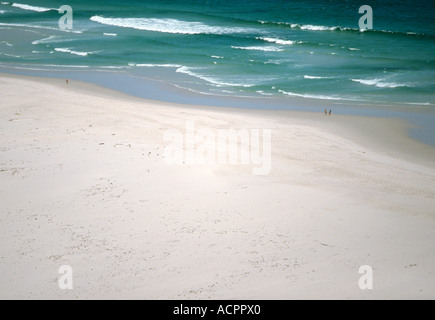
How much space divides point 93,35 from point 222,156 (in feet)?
95.1

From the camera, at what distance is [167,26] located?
43.7 m

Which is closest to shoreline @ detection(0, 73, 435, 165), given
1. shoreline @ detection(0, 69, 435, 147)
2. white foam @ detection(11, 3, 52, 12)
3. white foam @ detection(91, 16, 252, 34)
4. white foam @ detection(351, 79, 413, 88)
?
shoreline @ detection(0, 69, 435, 147)

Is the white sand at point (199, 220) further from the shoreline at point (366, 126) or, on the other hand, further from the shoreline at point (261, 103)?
the shoreline at point (261, 103)

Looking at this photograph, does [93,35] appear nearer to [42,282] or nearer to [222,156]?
[222,156]

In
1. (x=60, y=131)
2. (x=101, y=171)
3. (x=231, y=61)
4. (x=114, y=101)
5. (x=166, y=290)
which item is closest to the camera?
(x=166, y=290)

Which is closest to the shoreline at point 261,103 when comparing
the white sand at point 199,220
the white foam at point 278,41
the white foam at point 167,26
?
the white sand at point 199,220

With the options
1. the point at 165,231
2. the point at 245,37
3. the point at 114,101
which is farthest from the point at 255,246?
the point at 245,37

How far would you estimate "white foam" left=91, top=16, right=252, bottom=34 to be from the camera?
4138cm

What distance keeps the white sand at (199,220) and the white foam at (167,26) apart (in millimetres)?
26164

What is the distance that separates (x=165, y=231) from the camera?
9.51 m

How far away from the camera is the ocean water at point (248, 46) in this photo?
1057 inches

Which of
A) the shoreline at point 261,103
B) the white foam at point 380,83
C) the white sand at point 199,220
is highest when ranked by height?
the white foam at point 380,83

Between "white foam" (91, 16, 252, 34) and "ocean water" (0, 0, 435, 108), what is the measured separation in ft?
0.30

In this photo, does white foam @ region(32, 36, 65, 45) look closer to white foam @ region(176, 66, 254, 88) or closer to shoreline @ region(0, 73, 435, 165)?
white foam @ region(176, 66, 254, 88)
